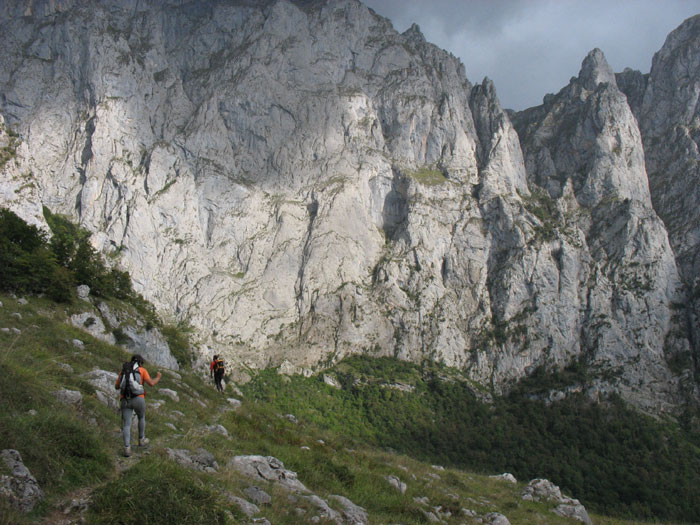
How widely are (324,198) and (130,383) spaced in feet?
333

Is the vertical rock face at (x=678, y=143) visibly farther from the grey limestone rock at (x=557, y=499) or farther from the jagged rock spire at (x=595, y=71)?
the grey limestone rock at (x=557, y=499)

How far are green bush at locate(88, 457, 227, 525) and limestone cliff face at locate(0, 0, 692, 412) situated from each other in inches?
3367

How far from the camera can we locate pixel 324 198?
109 m

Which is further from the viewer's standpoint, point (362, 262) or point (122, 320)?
point (362, 262)

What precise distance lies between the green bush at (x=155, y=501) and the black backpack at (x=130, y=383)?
2886 mm

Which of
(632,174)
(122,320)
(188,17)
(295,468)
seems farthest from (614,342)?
(188,17)

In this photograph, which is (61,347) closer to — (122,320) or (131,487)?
(131,487)

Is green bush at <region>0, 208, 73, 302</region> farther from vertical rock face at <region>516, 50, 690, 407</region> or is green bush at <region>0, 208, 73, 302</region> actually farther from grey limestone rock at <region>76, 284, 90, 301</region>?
vertical rock face at <region>516, 50, 690, 407</region>

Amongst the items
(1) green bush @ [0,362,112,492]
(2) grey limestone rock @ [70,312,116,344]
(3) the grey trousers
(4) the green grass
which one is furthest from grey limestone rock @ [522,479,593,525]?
(4) the green grass

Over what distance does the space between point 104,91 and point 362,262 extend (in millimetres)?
72545

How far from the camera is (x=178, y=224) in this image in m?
101

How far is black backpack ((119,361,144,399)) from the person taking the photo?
8.91 metres

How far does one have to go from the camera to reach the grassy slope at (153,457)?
18.6 feet

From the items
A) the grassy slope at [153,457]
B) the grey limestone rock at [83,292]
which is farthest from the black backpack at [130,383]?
the grey limestone rock at [83,292]
